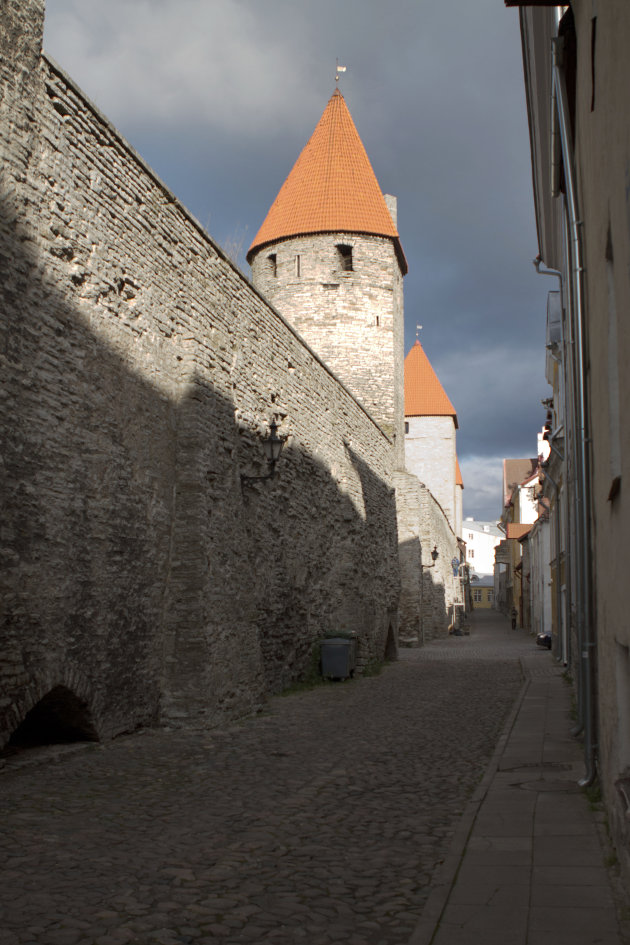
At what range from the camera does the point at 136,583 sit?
8.40m

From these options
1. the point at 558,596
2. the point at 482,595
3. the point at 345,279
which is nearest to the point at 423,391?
the point at 345,279

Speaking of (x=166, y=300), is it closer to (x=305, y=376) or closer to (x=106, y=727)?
(x=106, y=727)

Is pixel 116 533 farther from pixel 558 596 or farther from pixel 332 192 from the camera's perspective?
pixel 332 192

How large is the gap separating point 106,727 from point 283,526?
18.5 ft

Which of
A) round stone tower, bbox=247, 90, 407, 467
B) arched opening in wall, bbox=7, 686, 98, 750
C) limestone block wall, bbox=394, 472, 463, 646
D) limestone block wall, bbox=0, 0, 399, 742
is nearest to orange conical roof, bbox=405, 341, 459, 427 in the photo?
limestone block wall, bbox=394, 472, 463, 646

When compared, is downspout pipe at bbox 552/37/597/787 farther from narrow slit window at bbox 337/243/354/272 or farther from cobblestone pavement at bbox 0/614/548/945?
narrow slit window at bbox 337/243/354/272

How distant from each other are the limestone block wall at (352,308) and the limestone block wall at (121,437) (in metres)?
13.2

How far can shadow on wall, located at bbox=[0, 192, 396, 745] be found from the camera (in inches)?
263

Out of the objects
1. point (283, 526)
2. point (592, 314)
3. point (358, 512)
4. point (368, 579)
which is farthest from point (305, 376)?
point (592, 314)

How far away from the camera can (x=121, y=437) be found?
8.24 m

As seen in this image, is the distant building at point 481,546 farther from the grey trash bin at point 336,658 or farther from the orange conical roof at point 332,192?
the grey trash bin at point 336,658

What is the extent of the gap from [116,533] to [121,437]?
0.92 meters

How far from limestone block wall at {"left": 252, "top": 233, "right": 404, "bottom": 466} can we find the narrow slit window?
0.07 metres

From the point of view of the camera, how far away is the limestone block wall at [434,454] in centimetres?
5116
